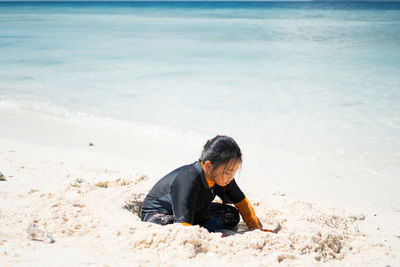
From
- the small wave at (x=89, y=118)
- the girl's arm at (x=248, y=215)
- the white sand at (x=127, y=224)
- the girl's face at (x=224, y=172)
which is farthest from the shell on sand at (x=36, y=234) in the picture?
the small wave at (x=89, y=118)

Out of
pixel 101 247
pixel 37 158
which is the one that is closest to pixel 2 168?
pixel 37 158

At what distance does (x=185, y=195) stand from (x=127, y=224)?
0.40m

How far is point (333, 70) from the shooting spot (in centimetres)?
956

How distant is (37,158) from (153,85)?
14.8 feet

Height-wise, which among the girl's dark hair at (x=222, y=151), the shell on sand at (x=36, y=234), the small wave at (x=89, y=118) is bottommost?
the small wave at (x=89, y=118)

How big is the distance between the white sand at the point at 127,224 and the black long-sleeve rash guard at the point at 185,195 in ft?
0.46

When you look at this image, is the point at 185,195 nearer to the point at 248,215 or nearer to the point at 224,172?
the point at 224,172

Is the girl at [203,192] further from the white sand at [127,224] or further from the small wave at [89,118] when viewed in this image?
the small wave at [89,118]

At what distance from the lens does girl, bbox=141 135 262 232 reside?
7.13ft

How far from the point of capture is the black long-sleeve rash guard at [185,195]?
2189 mm

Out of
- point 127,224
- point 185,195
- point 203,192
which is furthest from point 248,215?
point 127,224

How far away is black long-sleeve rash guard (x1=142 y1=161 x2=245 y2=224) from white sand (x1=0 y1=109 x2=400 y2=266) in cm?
14

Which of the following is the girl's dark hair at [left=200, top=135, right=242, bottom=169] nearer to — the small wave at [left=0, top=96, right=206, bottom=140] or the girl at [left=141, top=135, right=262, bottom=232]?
the girl at [left=141, top=135, right=262, bottom=232]

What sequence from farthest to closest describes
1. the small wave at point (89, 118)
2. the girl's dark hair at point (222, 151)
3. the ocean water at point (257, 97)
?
the small wave at point (89, 118)
the ocean water at point (257, 97)
the girl's dark hair at point (222, 151)
